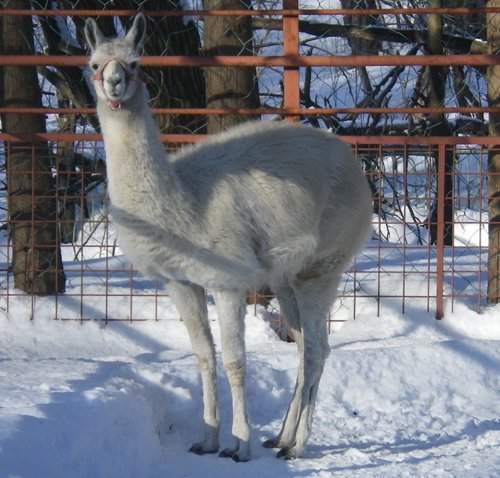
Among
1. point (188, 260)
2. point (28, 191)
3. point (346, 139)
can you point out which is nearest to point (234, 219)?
point (188, 260)

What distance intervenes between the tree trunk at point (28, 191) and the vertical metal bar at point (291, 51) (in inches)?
76.9

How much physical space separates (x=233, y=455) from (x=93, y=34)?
219 centimetres

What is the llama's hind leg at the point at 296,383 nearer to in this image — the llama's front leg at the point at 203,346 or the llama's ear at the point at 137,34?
the llama's front leg at the point at 203,346

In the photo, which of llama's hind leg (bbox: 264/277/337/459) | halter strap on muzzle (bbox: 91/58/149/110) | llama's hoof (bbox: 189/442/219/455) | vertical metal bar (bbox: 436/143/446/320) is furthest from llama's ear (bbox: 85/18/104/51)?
vertical metal bar (bbox: 436/143/446/320)

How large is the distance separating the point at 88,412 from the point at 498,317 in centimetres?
389

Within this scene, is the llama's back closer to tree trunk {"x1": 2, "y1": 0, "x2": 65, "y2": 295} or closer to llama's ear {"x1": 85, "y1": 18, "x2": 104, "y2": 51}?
llama's ear {"x1": 85, "y1": 18, "x2": 104, "y2": 51}

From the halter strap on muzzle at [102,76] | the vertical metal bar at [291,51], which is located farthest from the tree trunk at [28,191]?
the halter strap on muzzle at [102,76]

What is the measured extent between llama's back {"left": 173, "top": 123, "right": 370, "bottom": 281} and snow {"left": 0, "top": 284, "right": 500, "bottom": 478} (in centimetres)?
93

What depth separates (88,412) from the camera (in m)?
4.40

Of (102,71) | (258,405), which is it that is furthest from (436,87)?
(102,71)

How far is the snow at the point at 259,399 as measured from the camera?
4.24m

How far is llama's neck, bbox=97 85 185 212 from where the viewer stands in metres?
4.72

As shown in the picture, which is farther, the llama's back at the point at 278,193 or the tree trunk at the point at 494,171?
the tree trunk at the point at 494,171

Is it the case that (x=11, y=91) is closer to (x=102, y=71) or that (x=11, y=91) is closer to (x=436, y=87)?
(x=102, y=71)
